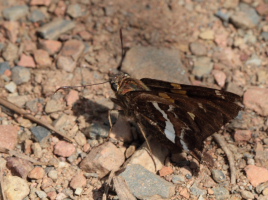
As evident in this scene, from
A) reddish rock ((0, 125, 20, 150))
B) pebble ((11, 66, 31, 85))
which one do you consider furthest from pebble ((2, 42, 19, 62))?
reddish rock ((0, 125, 20, 150))

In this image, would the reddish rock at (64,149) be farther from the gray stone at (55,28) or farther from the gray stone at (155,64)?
the gray stone at (55,28)

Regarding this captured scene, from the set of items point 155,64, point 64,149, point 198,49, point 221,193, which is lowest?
point 64,149

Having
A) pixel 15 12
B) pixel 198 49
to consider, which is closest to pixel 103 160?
pixel 198 49

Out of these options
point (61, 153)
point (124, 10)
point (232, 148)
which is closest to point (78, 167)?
point (61, 153)

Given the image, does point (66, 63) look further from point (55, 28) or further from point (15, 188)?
point (15, 188)

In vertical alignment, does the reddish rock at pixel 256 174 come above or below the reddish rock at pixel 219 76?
below

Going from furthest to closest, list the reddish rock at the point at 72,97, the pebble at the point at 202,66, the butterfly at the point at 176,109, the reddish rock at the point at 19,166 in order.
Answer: the pebble at the point at 202,66 → the reddish rock at the point at 72,97 → the reddish rock at the point at 19,166 → the butterfly at the point at 176,109

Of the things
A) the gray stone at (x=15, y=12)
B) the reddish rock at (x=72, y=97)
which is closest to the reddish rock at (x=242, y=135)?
the reddish rock at (x=72, y=97)
